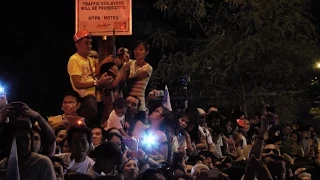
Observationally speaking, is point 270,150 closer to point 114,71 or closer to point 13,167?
point 114,71

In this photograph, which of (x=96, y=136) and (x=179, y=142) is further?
(x=179, y=142)

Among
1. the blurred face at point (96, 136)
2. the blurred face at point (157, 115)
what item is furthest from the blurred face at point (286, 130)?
the blurred face at point (96, 136)

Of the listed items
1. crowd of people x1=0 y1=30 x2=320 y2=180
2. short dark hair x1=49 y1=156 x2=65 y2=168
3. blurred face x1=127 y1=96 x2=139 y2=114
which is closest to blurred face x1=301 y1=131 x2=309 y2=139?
crowd of people x1=0 y1=30 x2=320 y2=180

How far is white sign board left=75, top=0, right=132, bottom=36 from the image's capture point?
8.89 m

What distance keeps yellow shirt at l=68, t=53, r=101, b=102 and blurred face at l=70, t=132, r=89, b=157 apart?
234 centimetres

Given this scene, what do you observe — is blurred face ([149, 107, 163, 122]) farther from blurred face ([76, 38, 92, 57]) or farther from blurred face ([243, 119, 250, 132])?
blurred face ([243, 119, 250, 132])

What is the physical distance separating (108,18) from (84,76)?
951 mm

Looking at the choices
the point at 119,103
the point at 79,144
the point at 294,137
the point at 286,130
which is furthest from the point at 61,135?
the point at 286,130

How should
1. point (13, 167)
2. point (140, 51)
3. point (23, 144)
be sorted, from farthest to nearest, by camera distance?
1. point (140, 51)
2. point (23, 144)
3. point (13, 167)

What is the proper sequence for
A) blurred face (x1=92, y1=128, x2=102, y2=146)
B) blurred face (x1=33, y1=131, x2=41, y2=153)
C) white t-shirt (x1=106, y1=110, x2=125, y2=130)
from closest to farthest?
1. blurred face (x1=33, y1=131, x2=41, y2=153)
2. blurred face (x1=92, y1=128, x2=102, y2=146)
3. white t-shirt (x1=106, y1=110, x2=125, y2=130)

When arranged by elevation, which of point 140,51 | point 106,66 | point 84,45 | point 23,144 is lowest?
point 23,144

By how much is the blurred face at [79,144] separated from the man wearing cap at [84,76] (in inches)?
78.2

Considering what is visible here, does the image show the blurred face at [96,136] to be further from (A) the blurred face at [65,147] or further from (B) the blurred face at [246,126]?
(B) the blurred face at [246,126]

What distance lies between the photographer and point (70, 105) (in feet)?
25.3
